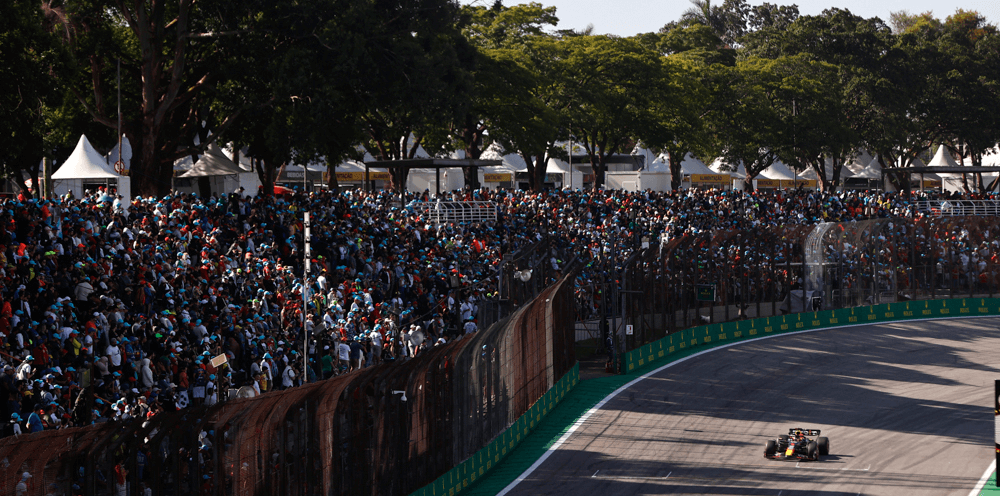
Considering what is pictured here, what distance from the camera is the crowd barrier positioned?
34625 millimetres

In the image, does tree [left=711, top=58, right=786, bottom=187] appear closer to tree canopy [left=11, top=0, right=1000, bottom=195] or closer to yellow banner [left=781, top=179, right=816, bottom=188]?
tree canopy [left=11, top=0, right=1000, bottom=195]

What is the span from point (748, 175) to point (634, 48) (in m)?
15.0

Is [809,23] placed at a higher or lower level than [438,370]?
higher

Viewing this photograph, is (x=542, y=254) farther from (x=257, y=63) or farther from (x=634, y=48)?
(x=634, y=48)

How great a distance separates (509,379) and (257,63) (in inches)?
709

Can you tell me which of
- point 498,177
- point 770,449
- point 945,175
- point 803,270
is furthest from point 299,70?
point 945,175

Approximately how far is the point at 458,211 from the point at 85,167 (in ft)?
45.6

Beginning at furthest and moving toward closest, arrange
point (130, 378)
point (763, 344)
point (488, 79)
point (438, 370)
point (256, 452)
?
point (488, 79) < point (763, 344) < point (130, 378) < point (438, 370) < point (256, 452)

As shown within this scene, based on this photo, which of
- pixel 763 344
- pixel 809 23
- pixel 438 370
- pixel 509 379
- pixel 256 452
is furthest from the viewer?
pixel 809 23

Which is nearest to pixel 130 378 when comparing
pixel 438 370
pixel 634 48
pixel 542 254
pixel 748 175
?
pixel 438 370

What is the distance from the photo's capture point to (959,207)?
54.8 m

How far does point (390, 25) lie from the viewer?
36.0 metres

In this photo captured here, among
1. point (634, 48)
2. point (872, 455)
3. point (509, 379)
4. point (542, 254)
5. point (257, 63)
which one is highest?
point (634, 48)

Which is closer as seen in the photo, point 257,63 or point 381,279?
point 381,279
